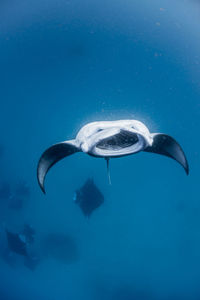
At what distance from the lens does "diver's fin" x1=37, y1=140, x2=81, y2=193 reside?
4.21 meters

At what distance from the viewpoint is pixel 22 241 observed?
13.4 m

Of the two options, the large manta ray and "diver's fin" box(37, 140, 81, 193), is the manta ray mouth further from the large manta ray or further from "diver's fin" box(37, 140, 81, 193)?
"diver's fin" box(37, 140, 81, 193)

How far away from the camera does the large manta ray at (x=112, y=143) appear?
338 centimetres

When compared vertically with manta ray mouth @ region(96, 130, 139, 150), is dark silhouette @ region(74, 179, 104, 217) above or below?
above

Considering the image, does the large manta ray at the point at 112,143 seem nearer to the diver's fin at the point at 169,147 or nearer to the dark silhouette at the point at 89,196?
the diver's fin at the point at 169,147

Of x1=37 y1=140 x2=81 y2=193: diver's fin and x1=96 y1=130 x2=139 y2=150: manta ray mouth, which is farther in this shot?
x1=37 y1=140 x2=81 y2=193: diver's fin

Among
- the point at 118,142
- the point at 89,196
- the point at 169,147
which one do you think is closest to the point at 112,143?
the point at 118,142

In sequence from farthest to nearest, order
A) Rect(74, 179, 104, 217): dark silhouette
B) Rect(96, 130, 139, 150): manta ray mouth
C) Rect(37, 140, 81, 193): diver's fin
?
Rect(74, 179, 104, 217): dark silhouette → Rect(37, 140, 81, 193): diver's fin → Rect(96, 130, 139, 150): manta ray mouth

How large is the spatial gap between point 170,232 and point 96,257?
6293 mm

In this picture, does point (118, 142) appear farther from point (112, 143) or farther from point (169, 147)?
point (169, 147)

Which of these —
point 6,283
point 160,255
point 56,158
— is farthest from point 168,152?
point 6,283

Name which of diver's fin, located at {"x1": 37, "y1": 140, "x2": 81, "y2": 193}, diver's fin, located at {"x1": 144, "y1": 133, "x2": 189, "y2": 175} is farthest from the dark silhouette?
diver's fin, located at {"x1": 144, "y1": 133, "x2": 189, "y2": 175}

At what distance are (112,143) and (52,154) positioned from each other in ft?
4.65

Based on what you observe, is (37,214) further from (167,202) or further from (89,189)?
(167,202)
